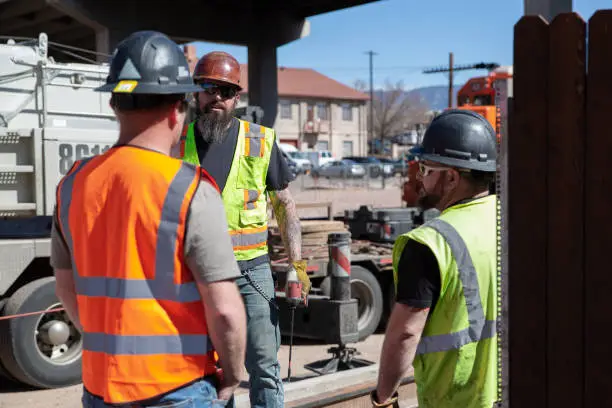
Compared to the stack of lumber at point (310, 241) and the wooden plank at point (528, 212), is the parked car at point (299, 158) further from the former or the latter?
the wooden plank at point (528, 212)

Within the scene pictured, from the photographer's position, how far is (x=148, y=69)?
2422 mm

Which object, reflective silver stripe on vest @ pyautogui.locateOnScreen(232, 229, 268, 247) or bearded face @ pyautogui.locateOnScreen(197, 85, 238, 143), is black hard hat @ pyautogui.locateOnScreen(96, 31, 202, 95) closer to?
bearded face @ pyautogui.locateOnScreen(197, 85, 238, 143)

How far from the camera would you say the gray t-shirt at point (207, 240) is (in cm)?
225

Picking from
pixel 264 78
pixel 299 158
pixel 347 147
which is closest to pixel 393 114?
pixel 347 147

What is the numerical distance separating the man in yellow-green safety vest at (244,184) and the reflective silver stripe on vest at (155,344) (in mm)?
1776

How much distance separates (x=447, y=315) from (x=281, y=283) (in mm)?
5111

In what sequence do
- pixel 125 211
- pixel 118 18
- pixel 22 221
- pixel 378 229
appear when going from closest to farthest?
pixel 125 211, pixel 22 221, pixel 378 229, pixel 118 18

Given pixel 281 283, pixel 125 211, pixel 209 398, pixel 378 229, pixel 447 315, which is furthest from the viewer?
pixel 378 229

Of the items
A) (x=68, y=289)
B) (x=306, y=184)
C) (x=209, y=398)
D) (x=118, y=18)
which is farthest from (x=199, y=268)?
(x=306, y=184)

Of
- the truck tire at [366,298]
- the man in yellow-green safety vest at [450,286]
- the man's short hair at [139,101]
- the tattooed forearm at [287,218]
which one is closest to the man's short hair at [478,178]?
the man in yellow-green safety vest at [450,286]

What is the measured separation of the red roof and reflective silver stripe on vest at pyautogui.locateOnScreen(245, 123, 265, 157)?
238 feet

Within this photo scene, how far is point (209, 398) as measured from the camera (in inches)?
94.8

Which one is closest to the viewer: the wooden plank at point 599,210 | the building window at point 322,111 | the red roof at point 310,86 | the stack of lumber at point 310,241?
the wooden plank at point 599,210

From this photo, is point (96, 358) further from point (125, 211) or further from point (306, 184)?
point (306, 184)
